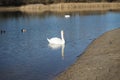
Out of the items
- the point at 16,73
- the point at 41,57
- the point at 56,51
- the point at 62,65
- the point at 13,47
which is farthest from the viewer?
the point at 13,47

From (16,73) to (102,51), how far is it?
16.6ft

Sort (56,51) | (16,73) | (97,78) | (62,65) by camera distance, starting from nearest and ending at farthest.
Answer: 1. (97,78)
2. (16,73)
3. (62,65)
4. (56,51)

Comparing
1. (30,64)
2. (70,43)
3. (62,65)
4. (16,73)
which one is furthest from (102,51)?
(70,43)

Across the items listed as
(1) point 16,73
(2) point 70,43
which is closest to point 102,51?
(1) point 16,73

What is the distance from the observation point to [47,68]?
16.4m

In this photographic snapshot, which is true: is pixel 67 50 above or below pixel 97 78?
below

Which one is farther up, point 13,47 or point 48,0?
point 13,47

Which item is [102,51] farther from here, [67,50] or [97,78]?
[97,78]

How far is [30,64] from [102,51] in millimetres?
3834

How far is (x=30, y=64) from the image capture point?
17.5 meters

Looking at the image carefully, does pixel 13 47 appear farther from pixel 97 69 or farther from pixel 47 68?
pixel 97 69

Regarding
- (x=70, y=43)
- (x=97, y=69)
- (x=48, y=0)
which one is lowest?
(x=48, y=0)

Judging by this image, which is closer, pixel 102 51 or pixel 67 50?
pixel 102 51

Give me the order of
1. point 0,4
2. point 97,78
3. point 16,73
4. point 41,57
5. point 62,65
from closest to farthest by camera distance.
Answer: point 97,78
point 16,73
point 62,65
point 41,57
point 0,4
